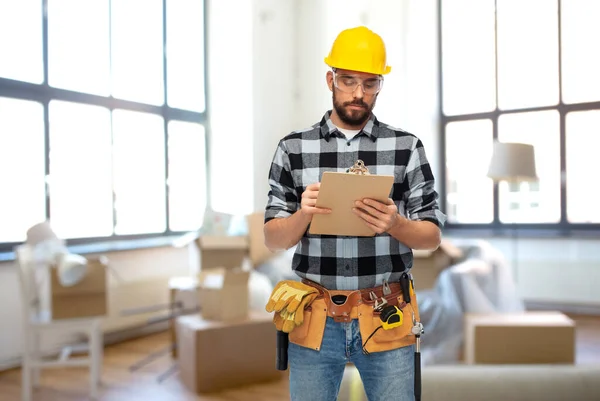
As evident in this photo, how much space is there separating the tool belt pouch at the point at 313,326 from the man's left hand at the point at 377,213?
0.82 feet

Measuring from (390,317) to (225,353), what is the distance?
188cm

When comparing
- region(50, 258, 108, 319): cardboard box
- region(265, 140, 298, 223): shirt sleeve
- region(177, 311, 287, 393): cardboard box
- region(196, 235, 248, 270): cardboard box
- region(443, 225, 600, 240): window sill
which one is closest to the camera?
region(265, 140, 298, 223): shirt sleeve

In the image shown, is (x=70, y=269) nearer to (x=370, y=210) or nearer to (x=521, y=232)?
(x=370, y=210)

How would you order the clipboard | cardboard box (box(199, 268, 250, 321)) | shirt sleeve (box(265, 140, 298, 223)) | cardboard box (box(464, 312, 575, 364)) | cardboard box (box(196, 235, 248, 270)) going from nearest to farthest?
the clipboard, shirt sleeve (box(265, 140, 298, 223)), cardboard box (box(464, 312, 575, 364)), cardboard box (box(199, 268, 250, 321)), cardboard box (box(196, 235, 248, 270))

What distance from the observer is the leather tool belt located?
1.23 metres

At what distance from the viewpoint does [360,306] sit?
124 centimetres

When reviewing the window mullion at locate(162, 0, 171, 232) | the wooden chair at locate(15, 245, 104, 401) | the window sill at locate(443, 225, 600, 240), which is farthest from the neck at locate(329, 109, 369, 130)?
the window sill at locate(443, 225, 600, 240)

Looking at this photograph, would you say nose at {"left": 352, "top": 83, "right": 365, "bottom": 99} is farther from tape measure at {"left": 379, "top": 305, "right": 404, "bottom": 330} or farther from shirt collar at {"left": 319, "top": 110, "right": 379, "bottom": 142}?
tape measure at {"left": 379, "top": 305, "right": 404, "bottom": 330}

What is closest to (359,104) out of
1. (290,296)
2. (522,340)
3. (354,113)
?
(354,113)

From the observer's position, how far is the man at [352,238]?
1.24m

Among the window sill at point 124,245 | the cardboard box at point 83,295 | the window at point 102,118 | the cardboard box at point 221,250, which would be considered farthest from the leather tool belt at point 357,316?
the window at point 102,118

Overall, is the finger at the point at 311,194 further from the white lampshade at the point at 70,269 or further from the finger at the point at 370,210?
the white lampshade at the point at 70,269

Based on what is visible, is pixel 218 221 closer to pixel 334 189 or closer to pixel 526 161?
pixel 526 161

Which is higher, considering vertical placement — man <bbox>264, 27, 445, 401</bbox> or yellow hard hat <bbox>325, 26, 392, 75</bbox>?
yellow hard hat <bbox>325, 26, 392, 75</bbox>
